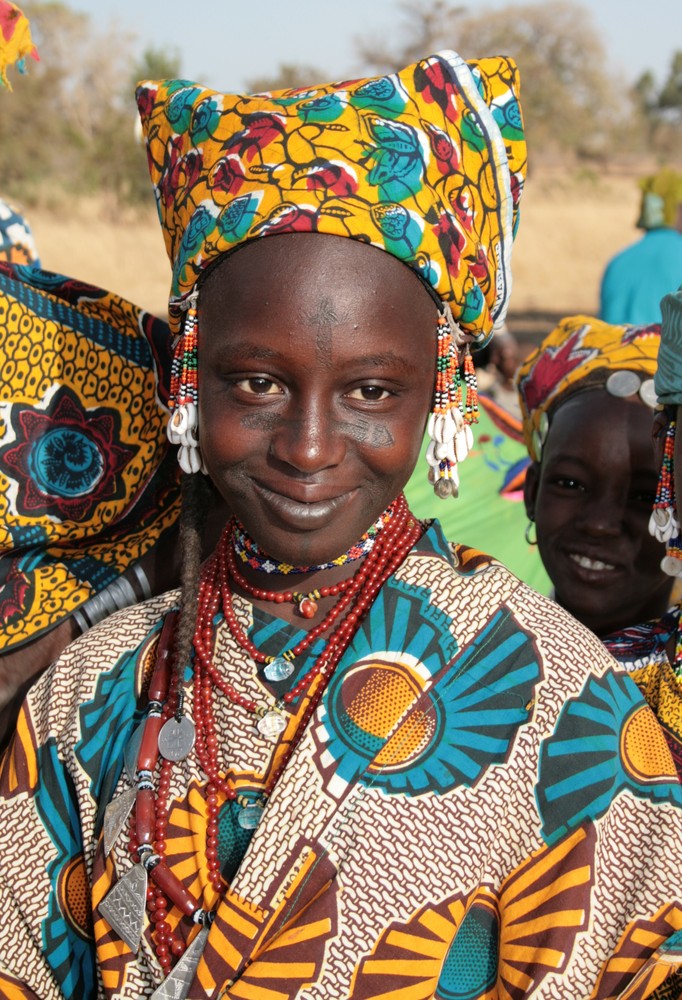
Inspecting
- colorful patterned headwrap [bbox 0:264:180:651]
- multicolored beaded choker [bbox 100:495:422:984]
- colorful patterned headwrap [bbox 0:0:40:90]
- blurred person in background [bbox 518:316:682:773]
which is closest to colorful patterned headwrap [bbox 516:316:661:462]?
blurred person in background [bbox 518:316:682:773]

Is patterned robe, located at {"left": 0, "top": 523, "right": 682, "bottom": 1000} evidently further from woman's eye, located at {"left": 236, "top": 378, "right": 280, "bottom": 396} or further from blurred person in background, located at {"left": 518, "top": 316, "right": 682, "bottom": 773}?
blurred person in background, located at {"left": 518, "top": 316, "right": 682, "bottom": 773}

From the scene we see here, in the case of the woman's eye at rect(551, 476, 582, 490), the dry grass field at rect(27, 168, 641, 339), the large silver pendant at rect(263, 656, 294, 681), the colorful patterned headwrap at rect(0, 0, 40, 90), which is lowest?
the dry grass field at rect(27, 168, 641, 339)

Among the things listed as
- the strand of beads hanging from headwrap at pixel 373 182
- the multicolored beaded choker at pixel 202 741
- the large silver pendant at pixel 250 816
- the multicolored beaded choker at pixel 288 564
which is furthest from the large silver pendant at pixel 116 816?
the strand of beads hanging from headwrap at pixel 373 182

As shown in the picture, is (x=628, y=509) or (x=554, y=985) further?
(x=628, y=509)

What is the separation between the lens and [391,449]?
5.34 ft

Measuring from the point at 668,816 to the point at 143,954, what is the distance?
815mm

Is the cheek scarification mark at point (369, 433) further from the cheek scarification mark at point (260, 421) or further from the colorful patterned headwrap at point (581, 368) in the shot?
the colorful patterned headwrap at point (581, 368)

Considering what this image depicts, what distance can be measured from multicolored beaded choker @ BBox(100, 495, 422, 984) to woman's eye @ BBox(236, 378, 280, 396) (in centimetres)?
31

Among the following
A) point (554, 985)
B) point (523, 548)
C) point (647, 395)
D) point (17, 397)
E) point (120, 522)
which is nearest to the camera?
point (554, 985)

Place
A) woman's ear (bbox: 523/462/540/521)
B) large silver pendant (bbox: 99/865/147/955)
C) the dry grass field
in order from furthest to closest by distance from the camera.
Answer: the dry grass field < woman's ear (bbox: 523/462/540/521) < large silver pendant (bbox: 99/865/147/955)

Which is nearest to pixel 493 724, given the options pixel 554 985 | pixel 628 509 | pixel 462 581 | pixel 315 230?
pixel 462 581

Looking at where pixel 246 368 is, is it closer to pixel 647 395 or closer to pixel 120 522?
pixel 120 522

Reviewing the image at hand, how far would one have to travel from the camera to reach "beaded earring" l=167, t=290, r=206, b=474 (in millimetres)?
1699

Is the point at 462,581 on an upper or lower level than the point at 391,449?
lower
